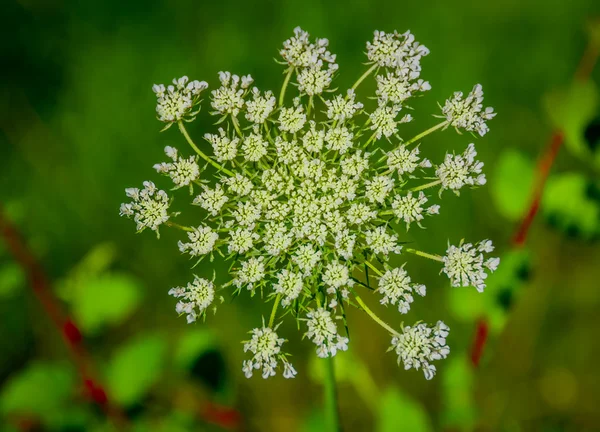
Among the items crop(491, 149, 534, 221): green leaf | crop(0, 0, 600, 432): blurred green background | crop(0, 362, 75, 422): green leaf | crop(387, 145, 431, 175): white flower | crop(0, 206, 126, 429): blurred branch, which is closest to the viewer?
crop(387, 145, 431, 175): white flower

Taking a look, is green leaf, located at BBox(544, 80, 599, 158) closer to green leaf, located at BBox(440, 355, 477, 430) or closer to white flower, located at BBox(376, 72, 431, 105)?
white flower, located at BBox(376, 72, 431, 105)

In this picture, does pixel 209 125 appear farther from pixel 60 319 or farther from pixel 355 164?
pixel 355 164

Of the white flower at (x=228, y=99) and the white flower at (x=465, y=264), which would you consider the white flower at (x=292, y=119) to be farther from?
the white flower at (x=465, y=264)

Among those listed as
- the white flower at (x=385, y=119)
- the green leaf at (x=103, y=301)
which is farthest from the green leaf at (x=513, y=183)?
the green leaf at (x=103, y=301)

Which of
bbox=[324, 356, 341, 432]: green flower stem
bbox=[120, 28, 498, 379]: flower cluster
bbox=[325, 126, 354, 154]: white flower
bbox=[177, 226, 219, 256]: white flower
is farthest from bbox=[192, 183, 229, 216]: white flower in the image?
bbox=[324, 356, 341, 432]: green flower stem

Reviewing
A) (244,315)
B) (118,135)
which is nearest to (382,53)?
(244,315)

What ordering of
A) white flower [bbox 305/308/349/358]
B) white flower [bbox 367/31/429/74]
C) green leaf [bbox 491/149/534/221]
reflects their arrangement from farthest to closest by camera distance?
green leaf [bbox 491/149/534/221]
white flower [bbox 367/31/429/74]
white flower [bbox 305/308/349/358]

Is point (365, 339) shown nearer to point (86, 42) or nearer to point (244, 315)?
point (244, 315)
